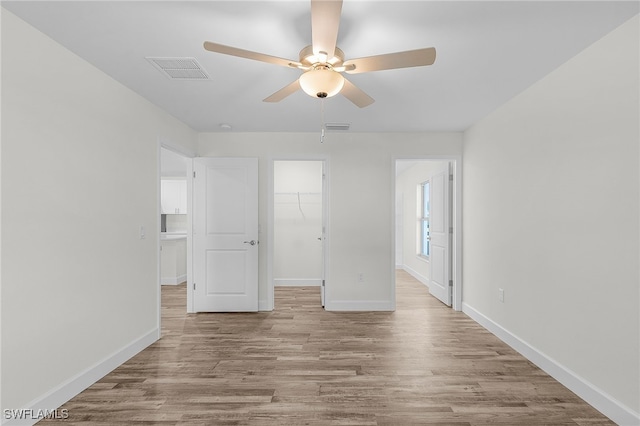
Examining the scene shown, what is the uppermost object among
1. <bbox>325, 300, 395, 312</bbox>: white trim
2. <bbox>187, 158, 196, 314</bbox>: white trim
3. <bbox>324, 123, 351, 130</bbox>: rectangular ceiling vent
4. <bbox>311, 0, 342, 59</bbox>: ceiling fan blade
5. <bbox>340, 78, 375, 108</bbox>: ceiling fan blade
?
<bbox>324, 123, 351, 130</bbox>: rectangular ceiling vent

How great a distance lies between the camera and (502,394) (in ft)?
7.71

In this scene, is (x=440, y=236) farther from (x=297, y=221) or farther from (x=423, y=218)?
(x=297, y=221)

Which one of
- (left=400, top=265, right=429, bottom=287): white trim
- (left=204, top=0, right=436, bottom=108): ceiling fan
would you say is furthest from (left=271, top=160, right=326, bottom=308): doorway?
(left=204, top=0, right=436, bottom=108): ceiling fan

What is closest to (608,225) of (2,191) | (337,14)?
(337,14)

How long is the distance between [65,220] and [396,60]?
2409mm

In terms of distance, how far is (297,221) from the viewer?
244 inches

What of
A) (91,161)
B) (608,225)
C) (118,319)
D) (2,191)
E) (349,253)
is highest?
(91,161)

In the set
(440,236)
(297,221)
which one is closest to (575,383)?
(440,236)

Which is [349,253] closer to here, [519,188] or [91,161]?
[519,188]

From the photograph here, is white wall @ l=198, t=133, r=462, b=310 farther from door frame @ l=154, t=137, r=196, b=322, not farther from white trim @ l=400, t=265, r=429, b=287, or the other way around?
white trim @ l=400, t=265, r=429, b=287

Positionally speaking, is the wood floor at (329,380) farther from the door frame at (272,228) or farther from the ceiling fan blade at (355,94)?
the ceiling fan blade at (355,94)

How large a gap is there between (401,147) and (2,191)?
4.03 metres

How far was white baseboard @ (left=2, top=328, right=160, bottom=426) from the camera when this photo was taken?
1979mm

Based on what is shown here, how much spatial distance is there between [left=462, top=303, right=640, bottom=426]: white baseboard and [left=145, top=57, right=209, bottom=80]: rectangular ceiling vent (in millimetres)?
3646
